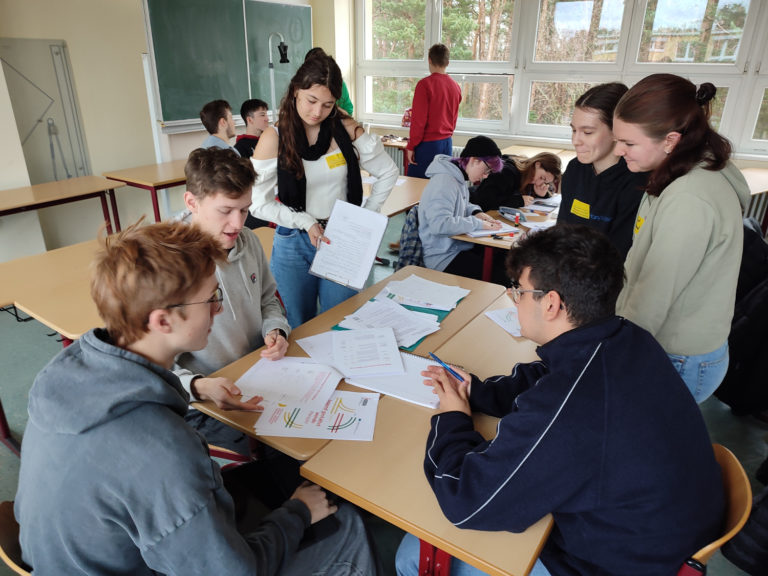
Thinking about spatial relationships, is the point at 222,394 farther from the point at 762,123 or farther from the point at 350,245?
the point at 762,123

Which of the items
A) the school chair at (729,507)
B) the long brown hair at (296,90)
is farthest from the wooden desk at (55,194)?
the school chair at (729,507)

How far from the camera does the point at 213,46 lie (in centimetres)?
496

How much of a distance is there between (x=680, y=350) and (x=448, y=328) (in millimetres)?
708

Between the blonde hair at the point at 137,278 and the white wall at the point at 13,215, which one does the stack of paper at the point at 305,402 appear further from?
the white wall at the point at 13,215

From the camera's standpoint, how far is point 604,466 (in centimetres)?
89

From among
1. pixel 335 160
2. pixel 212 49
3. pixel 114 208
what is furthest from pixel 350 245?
pixel 212 49

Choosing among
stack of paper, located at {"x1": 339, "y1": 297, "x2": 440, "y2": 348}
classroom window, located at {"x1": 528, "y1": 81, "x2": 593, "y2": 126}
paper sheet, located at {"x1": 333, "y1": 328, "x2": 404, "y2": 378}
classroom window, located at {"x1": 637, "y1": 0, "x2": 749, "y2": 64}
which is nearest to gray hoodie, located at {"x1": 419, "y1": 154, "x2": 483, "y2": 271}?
stack of paper, located at {"x1": 339, "y1": 297, "x2": 440, "y2": 348}

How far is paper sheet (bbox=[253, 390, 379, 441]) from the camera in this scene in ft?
4.06

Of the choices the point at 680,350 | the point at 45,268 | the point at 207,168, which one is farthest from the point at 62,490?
the point at 45,268

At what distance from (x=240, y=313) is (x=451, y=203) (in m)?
1.48

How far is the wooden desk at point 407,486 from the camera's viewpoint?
0.95 m

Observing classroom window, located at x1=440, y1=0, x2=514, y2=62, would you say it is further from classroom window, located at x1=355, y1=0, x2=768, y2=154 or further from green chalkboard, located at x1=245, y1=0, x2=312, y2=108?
green chalkboard, located at x1=245, y1=0, x2=312, y2=108

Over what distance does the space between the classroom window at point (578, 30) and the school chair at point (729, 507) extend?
A: 5169 millimetres

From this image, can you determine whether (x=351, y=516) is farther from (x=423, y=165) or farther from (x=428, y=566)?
(x=423, y=165)
